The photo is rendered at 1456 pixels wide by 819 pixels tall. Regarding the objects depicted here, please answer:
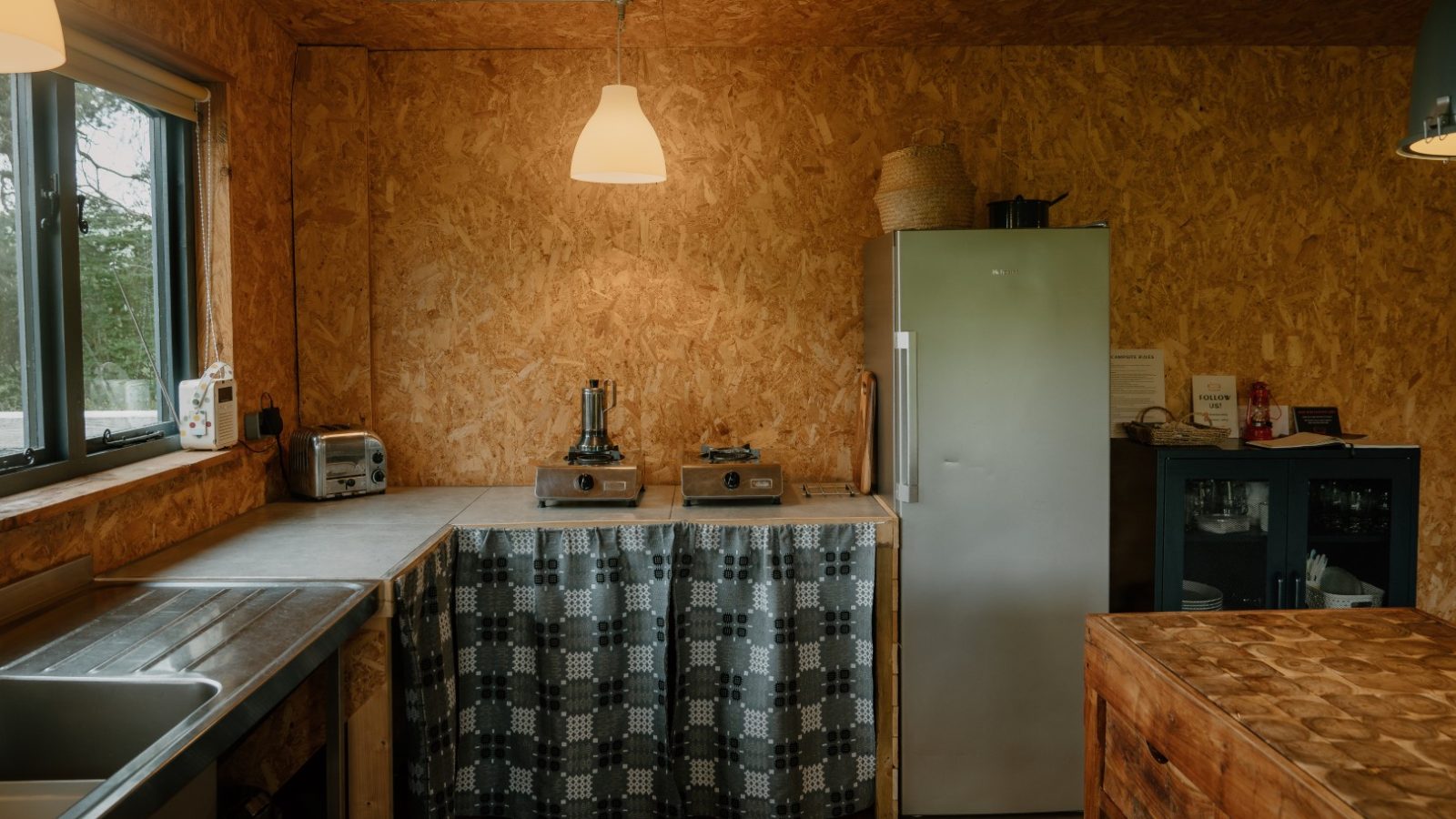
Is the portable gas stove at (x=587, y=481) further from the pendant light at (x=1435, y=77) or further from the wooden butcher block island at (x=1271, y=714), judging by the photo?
the pendant light at (x=1435, y=77)

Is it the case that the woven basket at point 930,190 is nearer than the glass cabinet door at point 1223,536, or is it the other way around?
the woven basket at point 930,190

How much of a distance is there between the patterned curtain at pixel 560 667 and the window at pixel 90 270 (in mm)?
961

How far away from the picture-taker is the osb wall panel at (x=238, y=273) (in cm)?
221

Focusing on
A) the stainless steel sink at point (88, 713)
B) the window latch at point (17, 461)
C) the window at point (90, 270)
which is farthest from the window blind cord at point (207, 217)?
the stainless steel sink at point (88, 713)

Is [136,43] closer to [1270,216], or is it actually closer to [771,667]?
[771,667]

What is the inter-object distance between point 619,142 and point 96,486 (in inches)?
59.2

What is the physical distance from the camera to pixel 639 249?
3.46m

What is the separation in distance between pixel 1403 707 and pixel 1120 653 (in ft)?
1.43

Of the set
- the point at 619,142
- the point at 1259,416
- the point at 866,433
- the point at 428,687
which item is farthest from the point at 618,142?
the point at 1259,416

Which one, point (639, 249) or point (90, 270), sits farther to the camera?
point (639, 249)

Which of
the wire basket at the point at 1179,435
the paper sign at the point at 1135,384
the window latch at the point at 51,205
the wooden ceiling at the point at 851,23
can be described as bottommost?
the wire basket at the point at 1179,435

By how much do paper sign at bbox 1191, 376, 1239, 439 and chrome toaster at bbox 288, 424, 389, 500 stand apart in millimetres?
2922

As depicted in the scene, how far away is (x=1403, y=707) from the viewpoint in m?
1.45

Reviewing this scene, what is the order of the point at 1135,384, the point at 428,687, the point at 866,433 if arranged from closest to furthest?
1. the point at 428,687
2. the point at 866,433
3. the point at 1135,384
